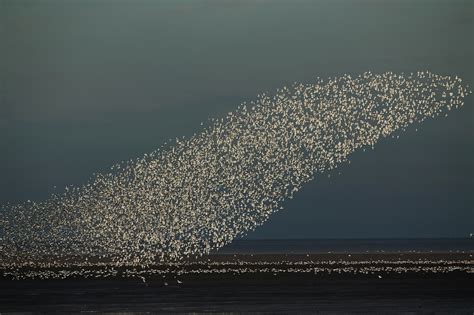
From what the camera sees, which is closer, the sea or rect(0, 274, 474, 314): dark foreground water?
rect(0, 274, 474, 314): dark foreground water

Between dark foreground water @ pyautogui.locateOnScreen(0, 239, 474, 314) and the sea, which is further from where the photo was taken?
the sea

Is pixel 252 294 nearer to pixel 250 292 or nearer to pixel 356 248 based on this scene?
pixel 250 292

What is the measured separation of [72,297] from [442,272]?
493 inches

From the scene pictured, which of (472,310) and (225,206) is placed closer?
(472,310)

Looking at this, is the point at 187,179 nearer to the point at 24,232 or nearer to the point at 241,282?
the point at 241,282

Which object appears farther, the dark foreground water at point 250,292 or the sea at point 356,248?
the sea at point 356,248

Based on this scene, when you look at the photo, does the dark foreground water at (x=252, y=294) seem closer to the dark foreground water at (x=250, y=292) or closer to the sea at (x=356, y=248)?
the dark foreground water at (x=250, y=292)

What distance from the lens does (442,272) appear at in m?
27.4

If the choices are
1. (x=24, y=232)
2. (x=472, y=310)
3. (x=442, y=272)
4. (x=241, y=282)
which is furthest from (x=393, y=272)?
(x=24, y=232)

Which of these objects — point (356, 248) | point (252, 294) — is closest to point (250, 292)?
point (252, 294)

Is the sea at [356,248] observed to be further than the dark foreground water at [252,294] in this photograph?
Yes

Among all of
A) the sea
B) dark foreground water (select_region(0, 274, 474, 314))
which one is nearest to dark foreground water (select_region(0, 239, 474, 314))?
dark foreground water (select_region(0, 274, 474, 314))

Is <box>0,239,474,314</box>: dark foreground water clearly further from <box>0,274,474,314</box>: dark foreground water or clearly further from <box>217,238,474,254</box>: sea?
<box>217,238,474,254</box>: sea

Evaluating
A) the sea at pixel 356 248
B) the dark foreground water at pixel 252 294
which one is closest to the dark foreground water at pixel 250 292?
the dark foreground water at pixel 252 294
